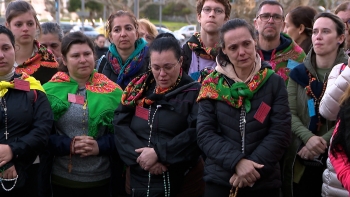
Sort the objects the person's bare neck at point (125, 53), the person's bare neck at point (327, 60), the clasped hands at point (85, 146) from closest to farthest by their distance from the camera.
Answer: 1. the clasped hands at point (85, 146)
2. the person's bare neck at point (327, 60)
3. the person's bare neck at point (125, 53)

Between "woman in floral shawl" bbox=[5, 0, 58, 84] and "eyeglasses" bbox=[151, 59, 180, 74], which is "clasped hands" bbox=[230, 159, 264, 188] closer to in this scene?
"eyeglasses" bbox=[151, 59, 180, 74]

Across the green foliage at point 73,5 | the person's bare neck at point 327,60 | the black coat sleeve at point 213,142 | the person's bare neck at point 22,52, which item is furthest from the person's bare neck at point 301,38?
the green foliage at point 73,5

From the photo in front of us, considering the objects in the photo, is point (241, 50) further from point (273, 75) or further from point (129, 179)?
point (129, 179)

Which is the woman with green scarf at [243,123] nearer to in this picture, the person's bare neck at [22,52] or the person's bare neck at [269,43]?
the person's bare neck at [269,43]

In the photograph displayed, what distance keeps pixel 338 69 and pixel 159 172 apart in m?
1.55

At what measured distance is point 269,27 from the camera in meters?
4.82

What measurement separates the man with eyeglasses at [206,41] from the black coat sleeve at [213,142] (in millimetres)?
1121

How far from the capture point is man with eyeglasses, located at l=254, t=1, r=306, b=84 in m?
4.75

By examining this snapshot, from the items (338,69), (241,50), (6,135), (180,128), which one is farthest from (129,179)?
(338,69)

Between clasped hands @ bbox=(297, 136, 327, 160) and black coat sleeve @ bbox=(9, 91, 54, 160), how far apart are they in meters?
2.00

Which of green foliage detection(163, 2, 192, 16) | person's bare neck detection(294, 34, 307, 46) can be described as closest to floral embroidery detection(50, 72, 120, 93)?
person's bare neck detection(294, 34, 307, 46)

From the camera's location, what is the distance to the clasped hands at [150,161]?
376 cm

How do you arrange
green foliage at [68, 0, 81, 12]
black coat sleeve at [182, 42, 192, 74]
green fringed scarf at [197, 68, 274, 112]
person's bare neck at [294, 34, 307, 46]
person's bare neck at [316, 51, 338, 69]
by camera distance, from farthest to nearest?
green foliage at [68, 0, 81, 12] → person's bare neck at [294, 34, 307, 46] → black coat sleeve at [182, 42, 192, 74] → person's bare neck at [316, 51, 338, 69] → green fringed scarf at [197, 68, 274, 112]

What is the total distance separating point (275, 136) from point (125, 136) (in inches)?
44.7
